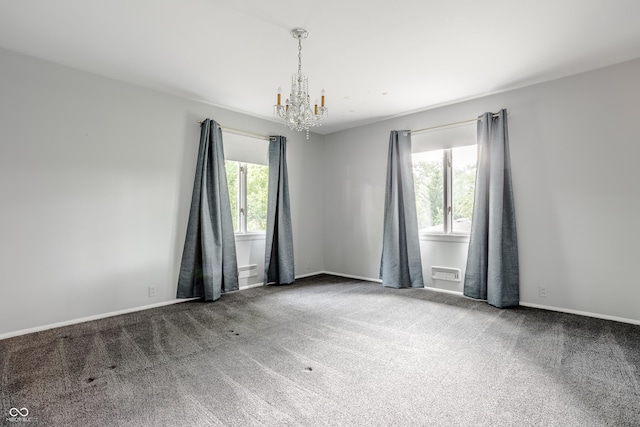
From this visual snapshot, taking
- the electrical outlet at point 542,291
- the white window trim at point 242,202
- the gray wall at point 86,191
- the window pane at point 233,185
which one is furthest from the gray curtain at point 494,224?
the gray wall at point 86,191

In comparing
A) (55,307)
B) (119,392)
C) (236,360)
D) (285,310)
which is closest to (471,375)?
(236,360)

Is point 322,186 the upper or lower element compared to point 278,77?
lower

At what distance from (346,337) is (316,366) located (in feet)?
2.04

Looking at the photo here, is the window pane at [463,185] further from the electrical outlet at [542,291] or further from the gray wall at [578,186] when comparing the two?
the electrical outlet at [542,291]

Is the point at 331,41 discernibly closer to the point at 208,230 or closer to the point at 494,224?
the point at 208,230

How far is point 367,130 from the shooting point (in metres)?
5.37

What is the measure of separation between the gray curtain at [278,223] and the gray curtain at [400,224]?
153 cm

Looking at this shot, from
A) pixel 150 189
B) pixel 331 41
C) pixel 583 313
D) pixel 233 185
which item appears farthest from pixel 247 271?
pixel 583 313

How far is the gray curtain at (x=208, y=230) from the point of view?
407cm

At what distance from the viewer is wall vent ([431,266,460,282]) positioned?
14.4 feet

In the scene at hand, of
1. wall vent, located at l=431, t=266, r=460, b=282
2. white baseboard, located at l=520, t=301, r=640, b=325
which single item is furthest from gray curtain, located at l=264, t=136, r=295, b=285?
white baseboard, located at l=520, t=301, r=640, b=325

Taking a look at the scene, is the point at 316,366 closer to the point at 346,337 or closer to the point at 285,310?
the point at 346,337

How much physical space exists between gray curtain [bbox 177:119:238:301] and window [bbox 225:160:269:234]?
380 millimetres

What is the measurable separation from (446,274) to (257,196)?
9.96 feet
